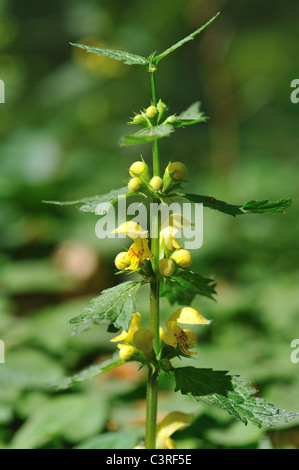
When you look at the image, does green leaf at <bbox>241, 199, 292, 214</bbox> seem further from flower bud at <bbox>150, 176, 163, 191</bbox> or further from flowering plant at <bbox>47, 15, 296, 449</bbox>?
flower bud at <bbox>150, 176, 163, 191</bbox>

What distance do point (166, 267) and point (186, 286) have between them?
0.11 m

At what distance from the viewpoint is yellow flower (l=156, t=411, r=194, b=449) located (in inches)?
28.4

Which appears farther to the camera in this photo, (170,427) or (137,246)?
(170,427)

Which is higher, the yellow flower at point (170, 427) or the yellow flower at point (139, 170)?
the yellow flower at point (139, 170)

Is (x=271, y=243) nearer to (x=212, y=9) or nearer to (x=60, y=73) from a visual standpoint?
(x=212, y=9)

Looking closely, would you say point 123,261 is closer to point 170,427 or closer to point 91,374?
point 91,374

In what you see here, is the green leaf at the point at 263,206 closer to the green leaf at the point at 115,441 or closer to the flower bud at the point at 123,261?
the flower bud at the point at 123,261

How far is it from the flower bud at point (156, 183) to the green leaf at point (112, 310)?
12cm

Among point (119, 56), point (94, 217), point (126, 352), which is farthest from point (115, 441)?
point (94, 217)

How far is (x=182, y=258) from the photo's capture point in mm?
633

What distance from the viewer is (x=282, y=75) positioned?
4.90 metres

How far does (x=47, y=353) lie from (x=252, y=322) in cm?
63

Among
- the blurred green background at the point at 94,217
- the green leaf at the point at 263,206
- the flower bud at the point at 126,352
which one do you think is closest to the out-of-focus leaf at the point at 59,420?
the blurred green background at the point at 94,217

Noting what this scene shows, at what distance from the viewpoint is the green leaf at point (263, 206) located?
61 cm
